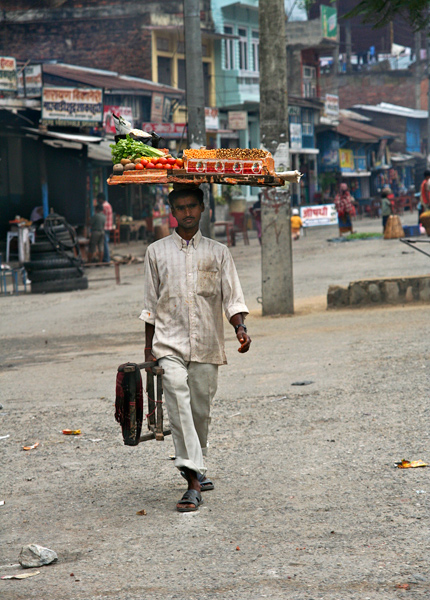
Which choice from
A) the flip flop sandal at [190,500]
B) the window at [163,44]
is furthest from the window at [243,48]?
the flip flop sandal at [190,500]

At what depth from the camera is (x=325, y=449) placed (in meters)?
5.61

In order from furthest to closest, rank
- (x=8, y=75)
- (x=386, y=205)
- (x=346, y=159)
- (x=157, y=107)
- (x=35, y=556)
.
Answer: (x=346, y=159)
(x=157, y=107)
(x=386, y=205)
(x=8, y=75)
(x=35, y=556)

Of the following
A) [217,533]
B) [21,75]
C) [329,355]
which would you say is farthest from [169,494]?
[21,75]

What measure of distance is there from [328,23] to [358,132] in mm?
6386

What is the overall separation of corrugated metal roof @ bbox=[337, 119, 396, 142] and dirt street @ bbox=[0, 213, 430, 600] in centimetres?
3907

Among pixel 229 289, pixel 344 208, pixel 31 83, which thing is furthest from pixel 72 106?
pixel 229 289

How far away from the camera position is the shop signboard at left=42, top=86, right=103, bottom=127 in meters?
21.9

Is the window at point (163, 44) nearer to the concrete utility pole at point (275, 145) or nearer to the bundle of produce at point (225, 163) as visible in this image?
the concrete utility pole at point (275, 145)

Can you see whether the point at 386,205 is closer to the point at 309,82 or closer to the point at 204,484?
the point at 204,484

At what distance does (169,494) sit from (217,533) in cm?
77

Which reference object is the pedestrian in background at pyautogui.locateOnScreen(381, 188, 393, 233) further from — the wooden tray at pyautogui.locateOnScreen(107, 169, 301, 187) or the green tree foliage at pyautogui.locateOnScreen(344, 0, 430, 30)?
the wooden tray at pyautogui.locateOnScreen(107, 169, 301, 187)

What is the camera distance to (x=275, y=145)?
38.2ft

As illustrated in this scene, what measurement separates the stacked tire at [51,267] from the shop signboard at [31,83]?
5297 mm

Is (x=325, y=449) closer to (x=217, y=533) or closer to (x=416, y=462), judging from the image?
(x=416, y=462)
